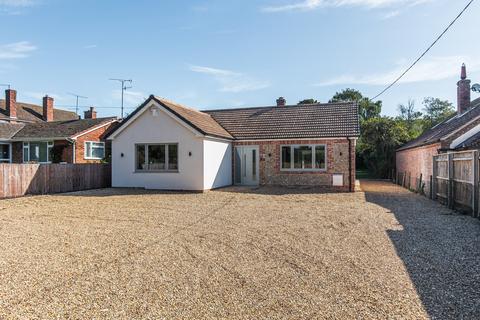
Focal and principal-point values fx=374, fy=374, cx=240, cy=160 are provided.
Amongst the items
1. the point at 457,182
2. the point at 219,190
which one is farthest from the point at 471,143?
the point at 219,190

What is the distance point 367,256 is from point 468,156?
23.4 feet

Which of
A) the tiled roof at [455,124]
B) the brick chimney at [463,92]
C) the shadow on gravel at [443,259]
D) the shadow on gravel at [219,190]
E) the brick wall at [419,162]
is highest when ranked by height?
the brick chimney at [463,92]

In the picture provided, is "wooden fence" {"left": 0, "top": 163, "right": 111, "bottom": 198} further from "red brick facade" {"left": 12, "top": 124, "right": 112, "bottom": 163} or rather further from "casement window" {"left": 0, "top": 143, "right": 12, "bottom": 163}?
"casement window" {"left": 0, "top": 143, "right": 12, "bottom": 163}

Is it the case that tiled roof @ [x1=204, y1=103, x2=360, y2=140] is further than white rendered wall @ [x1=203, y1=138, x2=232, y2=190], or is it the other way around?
tiled roof @ [x1=204, y1=103, x2=360, y2=140]

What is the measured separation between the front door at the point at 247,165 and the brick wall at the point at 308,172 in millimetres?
342

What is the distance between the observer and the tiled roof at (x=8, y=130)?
93.9ft

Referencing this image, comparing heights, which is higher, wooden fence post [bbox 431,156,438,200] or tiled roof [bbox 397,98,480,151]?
tiled roof [bbox 397,98,480,151]

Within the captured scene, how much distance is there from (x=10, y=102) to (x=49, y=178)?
20968 millimetres

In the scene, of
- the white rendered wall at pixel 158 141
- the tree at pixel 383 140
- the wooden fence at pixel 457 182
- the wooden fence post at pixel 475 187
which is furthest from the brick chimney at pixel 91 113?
the wooden fence post at pixel 475 187

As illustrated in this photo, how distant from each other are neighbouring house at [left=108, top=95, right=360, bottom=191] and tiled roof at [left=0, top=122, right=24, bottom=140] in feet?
46.5

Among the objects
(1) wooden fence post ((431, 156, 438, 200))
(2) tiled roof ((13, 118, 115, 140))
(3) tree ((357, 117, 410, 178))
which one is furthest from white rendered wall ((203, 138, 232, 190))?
(3) tree ((357, 117, 410, 178))

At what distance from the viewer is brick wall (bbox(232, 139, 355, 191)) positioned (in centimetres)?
1950

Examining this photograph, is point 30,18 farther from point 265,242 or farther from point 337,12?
point 265,242

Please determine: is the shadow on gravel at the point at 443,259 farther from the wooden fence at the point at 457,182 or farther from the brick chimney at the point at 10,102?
the brick chimney at the point at 10,102
